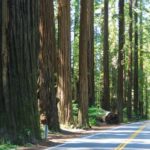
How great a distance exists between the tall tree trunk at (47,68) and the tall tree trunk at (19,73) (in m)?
3.93

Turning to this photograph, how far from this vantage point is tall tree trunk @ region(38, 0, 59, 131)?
22.2 meters

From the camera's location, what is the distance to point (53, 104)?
22.4m

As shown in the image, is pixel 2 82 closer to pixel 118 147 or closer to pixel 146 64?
pixel 118 147

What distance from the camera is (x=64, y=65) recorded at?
88.0ft

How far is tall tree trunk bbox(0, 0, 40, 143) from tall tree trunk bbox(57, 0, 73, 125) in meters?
8.21

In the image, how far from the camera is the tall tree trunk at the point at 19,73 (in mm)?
16812

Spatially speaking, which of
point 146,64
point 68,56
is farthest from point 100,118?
point 146,64

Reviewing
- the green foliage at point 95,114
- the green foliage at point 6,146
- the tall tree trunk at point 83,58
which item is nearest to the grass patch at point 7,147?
the green foliage at point 6,146

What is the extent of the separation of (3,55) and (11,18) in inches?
57.1

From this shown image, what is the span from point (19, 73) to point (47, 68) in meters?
5.10

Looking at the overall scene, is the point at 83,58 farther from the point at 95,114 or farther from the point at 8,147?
the point at 8,147

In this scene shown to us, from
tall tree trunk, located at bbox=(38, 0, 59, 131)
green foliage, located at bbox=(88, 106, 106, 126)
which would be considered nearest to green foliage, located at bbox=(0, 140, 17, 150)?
tall tree trunk, located at bbox=(38, 0, 59, 131)

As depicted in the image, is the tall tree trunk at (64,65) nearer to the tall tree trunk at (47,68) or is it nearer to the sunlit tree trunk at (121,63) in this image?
the tall tree trunk at (47,68)

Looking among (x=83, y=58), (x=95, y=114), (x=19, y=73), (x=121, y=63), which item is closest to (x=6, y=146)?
(x=19, y=73)
